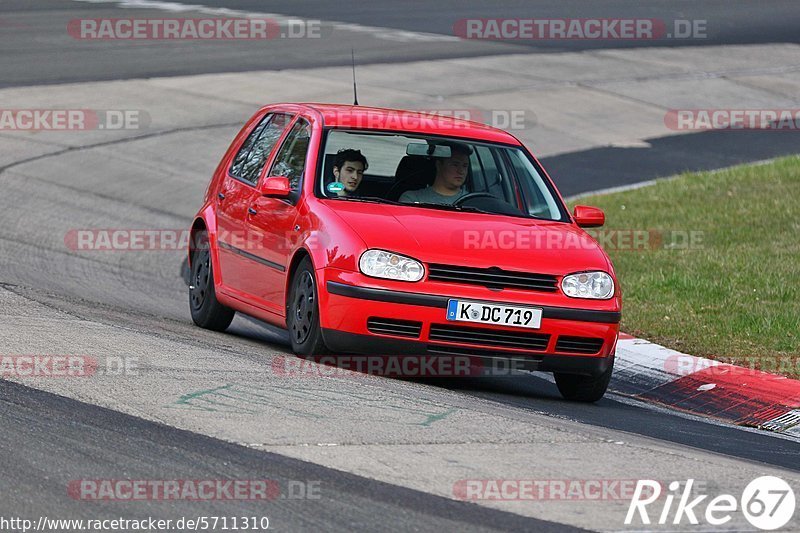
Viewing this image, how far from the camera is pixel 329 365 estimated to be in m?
8.94

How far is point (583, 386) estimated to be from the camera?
30.3 ft

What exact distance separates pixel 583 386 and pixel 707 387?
1.09m

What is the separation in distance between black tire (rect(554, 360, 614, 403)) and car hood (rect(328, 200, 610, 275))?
695mm

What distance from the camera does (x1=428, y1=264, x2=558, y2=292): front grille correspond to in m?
8.49

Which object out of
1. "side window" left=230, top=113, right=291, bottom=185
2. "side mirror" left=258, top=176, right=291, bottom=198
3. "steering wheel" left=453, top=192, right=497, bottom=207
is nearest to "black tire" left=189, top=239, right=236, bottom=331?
"side window" left=230, top=113, right=291, bottom=185

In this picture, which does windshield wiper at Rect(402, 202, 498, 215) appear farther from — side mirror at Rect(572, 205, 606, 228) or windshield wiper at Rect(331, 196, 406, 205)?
side mirror at Rect(572, 205, 606, 228)

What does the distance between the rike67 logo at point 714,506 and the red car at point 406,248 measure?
7.84 feet

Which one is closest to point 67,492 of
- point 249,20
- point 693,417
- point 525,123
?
point 693,417

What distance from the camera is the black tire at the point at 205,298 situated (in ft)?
35.3

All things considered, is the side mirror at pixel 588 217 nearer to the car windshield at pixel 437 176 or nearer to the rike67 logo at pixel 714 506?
the car windshield at pixel 437 176

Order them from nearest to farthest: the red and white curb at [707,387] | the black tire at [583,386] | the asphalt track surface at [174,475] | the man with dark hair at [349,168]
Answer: the asphalt track surface at [174,475]
the black tire at [583,386]
the red and white curb at [707,387]
the man with dark hair at [349,168]

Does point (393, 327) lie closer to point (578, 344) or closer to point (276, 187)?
point (578, 344)

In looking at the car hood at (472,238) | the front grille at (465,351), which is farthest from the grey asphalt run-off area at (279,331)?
the car hood at (472,238)

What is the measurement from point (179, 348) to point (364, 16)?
75.9 feet
